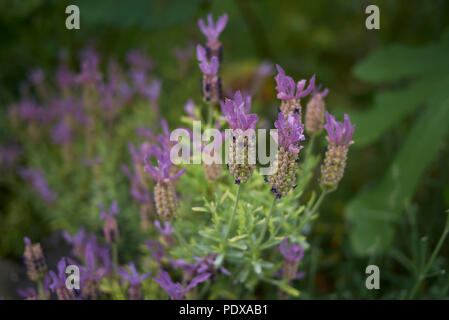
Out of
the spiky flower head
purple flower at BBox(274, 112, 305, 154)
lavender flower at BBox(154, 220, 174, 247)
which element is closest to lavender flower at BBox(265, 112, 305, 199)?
purple flower at BBox(274, 112, 305, 154)

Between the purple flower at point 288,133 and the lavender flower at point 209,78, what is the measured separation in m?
0.20

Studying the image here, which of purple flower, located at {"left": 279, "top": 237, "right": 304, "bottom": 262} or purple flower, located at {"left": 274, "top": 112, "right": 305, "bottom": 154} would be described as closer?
purple flower, located at {"left": 274, "top": 112, "right": 305, "bottom": 154}

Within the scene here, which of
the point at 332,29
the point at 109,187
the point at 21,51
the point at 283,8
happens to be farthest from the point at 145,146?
the point at 332,29

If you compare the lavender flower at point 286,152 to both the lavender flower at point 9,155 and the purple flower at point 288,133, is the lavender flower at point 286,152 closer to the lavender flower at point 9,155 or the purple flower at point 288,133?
the purple flower at point 288,133

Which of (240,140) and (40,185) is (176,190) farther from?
(40,185)

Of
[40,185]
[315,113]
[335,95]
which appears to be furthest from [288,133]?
[335,95]

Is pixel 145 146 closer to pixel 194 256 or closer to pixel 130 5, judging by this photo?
pixel 194 256

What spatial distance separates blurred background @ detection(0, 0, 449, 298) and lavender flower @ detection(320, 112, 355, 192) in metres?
0.31

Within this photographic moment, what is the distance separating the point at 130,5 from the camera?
4.49 feet

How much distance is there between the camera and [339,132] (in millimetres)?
606

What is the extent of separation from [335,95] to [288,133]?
1.49 meters

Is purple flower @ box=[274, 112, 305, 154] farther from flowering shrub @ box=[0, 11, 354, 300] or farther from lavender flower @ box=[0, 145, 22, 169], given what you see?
lavender flower @ box=[0, 145, 22, 169]

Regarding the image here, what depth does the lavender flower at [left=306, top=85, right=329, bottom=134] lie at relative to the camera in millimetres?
703

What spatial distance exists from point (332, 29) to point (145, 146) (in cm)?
173
